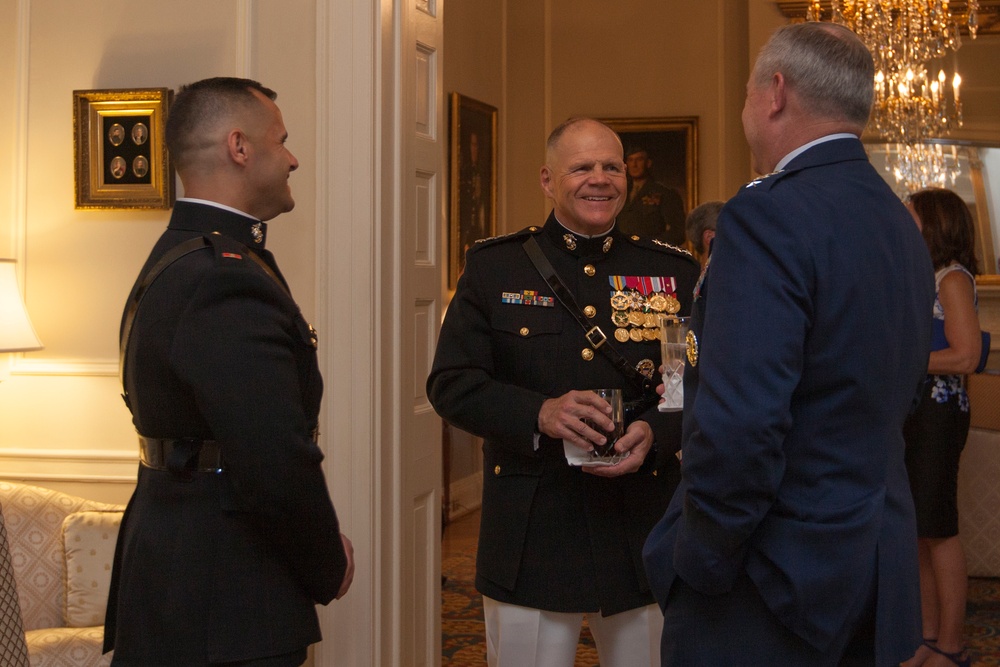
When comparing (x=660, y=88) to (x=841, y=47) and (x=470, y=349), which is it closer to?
(x=470, y=349)

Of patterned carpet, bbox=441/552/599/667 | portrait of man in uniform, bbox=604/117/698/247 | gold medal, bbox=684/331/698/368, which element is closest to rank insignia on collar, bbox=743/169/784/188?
gold medal, bbox=684/331/698/368

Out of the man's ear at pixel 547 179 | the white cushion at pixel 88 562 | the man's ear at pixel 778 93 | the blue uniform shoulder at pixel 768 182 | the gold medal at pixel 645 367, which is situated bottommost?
the white cushion at pixel 88 562

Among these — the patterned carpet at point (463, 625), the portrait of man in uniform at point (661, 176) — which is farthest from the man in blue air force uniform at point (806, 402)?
the portrait of man in uniform at point (661, 176)

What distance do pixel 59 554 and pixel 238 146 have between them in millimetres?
2185

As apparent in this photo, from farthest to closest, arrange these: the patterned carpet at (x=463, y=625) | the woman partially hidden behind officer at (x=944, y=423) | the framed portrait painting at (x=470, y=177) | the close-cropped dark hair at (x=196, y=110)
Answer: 1. the framed portrait painting at (x=470, y=177)
2. the patterned carpet at (x=463, y=625)
3. the woman partially hidden behind officer at (x=944, y=423)
4. the close-cropped dark hair at (x=196, y=110)

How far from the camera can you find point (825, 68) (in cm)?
175

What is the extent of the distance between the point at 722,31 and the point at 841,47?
7303mm

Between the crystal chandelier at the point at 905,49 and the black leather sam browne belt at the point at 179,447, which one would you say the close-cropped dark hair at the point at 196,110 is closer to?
the black leather sam browne belt at the point at 179,447

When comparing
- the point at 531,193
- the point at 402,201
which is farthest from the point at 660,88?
the point at 402,201

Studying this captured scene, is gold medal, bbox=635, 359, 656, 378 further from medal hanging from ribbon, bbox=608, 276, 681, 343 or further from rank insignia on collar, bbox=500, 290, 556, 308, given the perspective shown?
rank insignia on collar, bbox=500, 290, 556, 308

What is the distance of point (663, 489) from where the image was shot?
2.59 m

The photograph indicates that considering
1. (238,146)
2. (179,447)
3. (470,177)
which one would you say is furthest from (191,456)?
(470,177)

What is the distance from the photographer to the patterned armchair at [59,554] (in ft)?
11.9

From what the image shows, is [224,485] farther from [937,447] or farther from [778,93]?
[937,447]
